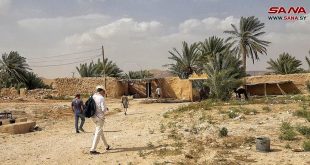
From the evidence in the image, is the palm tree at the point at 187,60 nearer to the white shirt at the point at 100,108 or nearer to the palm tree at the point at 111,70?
the palm tree at the point at 111,70

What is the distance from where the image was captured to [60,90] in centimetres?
3578

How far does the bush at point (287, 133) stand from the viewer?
362 inches

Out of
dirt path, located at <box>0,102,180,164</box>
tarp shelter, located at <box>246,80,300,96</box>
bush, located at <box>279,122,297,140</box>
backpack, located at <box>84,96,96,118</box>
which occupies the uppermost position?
tarp shelter, located at <box>246,80,300,96</box>

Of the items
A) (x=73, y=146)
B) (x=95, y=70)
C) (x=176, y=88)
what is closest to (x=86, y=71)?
(x=95, y=70)

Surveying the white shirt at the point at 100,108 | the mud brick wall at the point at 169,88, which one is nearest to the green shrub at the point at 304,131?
the white shirt at the point at 100,108

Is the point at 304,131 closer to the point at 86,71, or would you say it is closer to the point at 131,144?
the point at 131,144

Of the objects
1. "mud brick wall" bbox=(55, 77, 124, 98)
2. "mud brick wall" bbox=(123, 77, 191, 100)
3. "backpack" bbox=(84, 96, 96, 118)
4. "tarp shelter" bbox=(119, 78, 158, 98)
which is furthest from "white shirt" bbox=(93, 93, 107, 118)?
"tarp shelter" bbox=(119, 78, 158, 98)

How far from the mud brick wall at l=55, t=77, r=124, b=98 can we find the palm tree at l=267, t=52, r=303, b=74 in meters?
17.1

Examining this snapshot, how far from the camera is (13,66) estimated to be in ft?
135

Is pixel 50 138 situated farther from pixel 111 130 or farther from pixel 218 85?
pixel 218 85

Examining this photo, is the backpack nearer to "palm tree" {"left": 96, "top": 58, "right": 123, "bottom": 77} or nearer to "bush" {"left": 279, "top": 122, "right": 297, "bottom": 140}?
"bush" {"left": 279, "top": 122, "right": 297, "bottom": 140}

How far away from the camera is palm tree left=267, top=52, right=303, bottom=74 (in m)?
39.7

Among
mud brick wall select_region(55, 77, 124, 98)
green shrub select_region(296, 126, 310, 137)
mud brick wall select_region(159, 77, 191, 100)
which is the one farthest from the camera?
mud brick wall select_region(55, 77, 124, 98)

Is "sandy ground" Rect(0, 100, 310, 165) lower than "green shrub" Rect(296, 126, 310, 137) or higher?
lower
